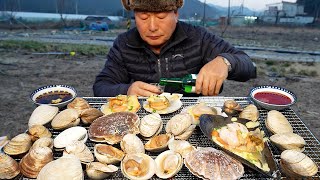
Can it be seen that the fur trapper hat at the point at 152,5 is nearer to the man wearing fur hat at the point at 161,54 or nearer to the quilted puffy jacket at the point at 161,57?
the man wearing fur hat at the point at 161,54

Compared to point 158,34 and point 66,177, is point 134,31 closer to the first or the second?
point 158,34

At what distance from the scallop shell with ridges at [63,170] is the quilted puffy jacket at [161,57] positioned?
64.9 inches

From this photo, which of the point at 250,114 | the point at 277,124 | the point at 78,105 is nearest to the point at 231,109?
the point at 250,114

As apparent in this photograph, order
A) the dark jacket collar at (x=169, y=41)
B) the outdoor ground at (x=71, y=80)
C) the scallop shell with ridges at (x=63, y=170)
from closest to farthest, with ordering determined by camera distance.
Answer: the scallop shell with ridges at (x=63, y=170), the dark jacket collar at (x=169, y=41), the outdoor ground at (x=71, y=80)

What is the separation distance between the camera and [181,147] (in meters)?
1.76

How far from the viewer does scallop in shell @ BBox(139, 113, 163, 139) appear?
1.90 meters

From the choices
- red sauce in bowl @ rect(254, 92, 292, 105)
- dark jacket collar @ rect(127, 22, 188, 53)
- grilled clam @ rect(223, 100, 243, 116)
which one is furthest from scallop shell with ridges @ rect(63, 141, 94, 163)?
dark jacket collar @ rect(127, 22, 188, 53)

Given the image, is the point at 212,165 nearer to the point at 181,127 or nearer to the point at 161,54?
the point at 181,127

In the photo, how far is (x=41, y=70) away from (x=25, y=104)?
4.50m

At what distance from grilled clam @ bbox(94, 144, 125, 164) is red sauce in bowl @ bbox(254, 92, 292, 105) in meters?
1.51

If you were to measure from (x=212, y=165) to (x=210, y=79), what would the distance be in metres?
1.06

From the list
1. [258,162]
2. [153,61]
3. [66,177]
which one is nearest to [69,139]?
[66,177]

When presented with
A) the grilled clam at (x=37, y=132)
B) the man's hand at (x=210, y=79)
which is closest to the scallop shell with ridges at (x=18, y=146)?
the grilled clam at (x=37, y=132)

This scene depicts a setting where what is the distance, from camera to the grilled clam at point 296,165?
1516 millimetres
